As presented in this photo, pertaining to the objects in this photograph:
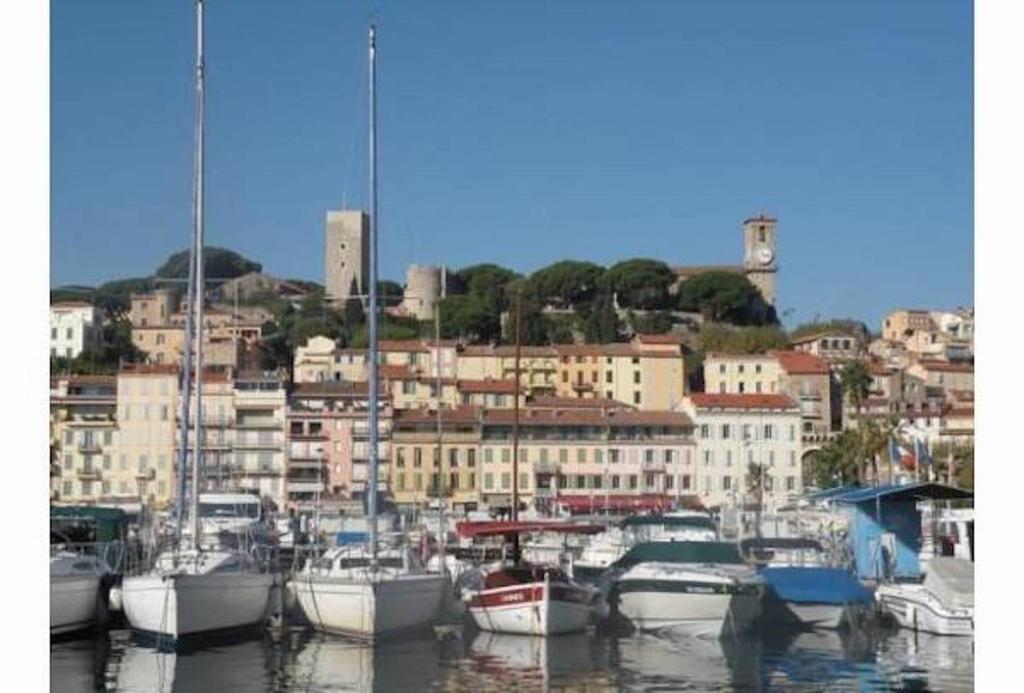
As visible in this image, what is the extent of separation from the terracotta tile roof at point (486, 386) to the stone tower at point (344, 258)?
9735mm

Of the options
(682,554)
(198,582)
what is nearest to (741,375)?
(682,554)

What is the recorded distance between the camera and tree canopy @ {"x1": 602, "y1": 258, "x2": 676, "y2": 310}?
163ft

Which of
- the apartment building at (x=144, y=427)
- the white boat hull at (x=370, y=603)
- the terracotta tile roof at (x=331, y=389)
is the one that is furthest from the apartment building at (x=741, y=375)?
the white boat hull at (x=370, y=603)

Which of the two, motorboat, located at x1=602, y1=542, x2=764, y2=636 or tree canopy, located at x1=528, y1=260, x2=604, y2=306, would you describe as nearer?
motorboat, located at x1=602, y1=542, x2=764, y2=636

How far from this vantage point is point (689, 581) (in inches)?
432

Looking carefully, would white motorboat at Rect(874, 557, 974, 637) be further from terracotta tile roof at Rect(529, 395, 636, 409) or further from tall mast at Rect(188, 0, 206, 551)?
terracotta tile roof at Rect(529, 395, 636, 409)

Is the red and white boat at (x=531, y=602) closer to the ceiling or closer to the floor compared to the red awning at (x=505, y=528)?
closer to the floor

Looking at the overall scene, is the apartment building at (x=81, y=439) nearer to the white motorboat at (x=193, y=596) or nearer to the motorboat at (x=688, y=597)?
the white motorboat at (x=193, y=596)

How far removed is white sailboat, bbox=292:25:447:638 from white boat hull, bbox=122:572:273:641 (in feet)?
1.59

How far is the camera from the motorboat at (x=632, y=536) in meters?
13.7

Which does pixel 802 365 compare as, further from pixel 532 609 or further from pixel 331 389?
pixel 532 609

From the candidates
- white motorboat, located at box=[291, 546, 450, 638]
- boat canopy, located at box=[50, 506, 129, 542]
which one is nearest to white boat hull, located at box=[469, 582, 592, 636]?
white motorboat, located at box=[291, 546, 450, 638]

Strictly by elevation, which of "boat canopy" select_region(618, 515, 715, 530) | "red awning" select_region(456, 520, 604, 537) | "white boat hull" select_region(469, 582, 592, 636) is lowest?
"white boat hull" select_region(469, 582, 592, 636)
